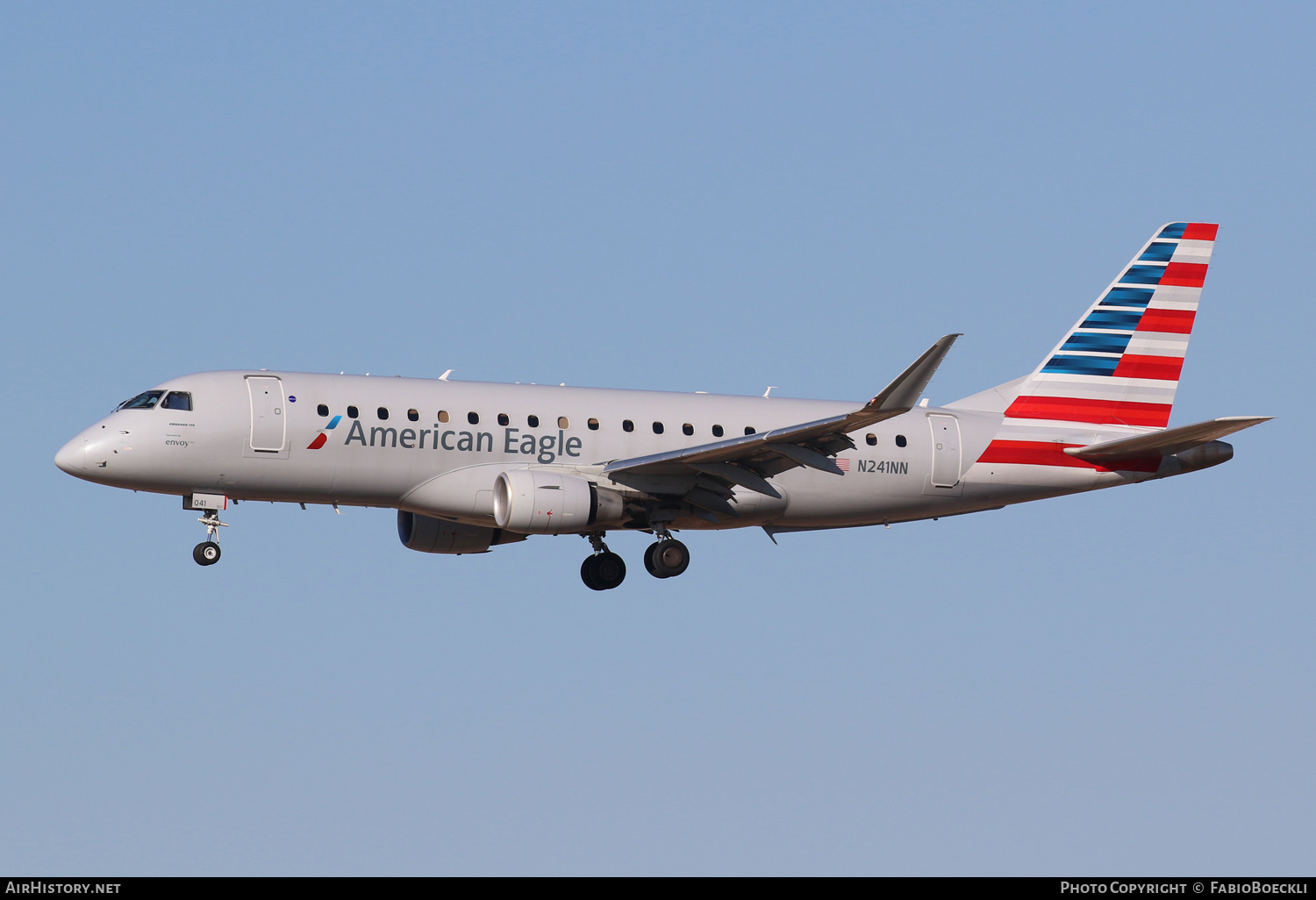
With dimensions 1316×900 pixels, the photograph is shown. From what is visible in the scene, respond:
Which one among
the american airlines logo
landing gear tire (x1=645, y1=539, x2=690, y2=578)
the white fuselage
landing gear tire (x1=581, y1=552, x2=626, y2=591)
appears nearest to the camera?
the white fuselage

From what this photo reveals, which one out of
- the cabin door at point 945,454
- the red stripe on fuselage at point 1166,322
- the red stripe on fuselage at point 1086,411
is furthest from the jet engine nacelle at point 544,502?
the red stripe on fuselage at point 1166,322

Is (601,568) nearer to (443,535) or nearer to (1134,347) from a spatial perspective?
(443,535)

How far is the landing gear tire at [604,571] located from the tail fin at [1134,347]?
10597 mm

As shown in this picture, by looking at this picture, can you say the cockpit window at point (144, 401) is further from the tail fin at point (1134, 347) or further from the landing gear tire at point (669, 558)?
the tail fin at point (1134, 347)

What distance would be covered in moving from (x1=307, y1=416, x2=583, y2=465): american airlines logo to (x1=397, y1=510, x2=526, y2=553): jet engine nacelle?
11.1ft

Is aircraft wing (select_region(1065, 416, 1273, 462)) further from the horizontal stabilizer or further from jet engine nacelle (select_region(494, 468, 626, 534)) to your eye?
jet engine nacelle (select_region(494, 468, 626, 534))

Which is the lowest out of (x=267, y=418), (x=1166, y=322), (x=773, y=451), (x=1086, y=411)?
(x=773, y=451)

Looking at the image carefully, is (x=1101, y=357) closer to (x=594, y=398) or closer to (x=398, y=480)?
(x=594, y=398)

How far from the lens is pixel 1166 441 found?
43.0 meters

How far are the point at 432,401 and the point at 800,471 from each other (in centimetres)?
892

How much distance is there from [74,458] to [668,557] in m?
13.4

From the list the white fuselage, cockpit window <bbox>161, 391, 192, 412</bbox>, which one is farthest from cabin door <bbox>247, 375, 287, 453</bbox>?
cockpit window <bbox>161, 391, 192, 412</bbox>

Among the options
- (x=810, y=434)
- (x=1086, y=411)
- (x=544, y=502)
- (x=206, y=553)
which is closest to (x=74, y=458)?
(x=206, y=553)

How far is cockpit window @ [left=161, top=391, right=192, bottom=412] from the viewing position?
133 feet
